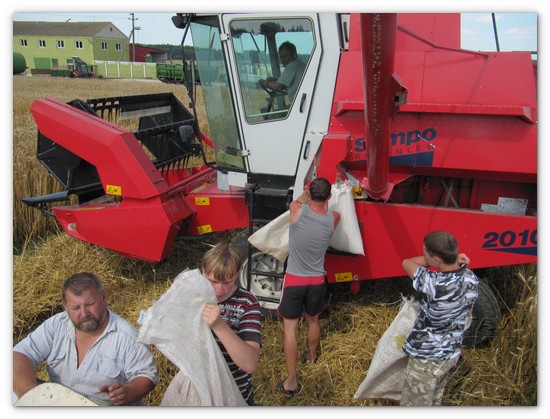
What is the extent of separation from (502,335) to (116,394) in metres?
2.41

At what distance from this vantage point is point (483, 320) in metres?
3.29

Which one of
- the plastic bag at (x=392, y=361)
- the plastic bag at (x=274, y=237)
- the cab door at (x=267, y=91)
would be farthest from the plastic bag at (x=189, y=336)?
the cab door at (x=267, y=91)

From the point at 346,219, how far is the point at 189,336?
164cm

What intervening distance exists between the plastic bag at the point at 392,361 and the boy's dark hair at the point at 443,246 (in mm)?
382

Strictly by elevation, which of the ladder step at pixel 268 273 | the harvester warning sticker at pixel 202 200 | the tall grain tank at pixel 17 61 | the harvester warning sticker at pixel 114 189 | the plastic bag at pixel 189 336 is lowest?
the ladder step at pixel 268 273

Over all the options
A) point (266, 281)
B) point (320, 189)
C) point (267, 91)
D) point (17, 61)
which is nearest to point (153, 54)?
point (17, 61)

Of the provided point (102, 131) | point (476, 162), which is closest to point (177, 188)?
point (102, 131)

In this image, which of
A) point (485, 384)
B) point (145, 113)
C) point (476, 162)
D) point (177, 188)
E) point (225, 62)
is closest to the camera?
point (485, 384)

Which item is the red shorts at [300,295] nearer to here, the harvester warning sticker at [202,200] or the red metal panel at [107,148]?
the harvester warning sticker at [202,200]

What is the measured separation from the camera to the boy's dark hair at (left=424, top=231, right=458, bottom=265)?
221 centimetres

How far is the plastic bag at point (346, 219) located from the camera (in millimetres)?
3258

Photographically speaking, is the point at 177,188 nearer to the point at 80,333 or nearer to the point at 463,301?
the point at 80,333

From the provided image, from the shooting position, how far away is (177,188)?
3.95m

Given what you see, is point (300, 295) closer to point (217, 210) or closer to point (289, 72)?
point (217, 210)
